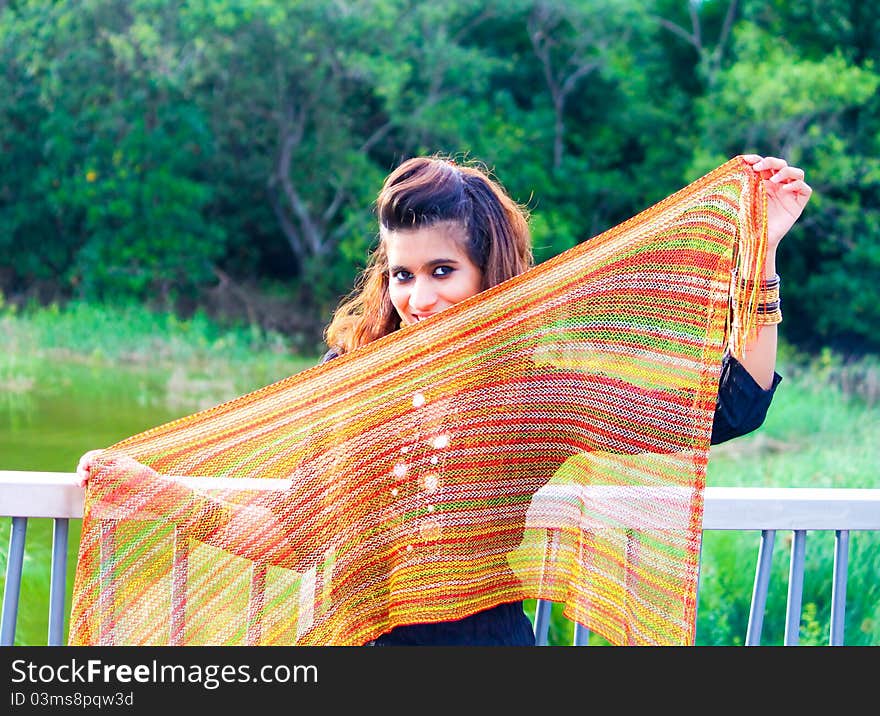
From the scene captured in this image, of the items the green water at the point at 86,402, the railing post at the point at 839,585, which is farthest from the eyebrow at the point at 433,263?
the green water at the point at 86,402

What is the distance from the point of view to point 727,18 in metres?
8.82

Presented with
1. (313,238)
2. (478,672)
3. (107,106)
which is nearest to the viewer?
(478,672)

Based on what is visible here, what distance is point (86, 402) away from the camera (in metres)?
6.74

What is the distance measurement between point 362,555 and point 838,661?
2.20 ft

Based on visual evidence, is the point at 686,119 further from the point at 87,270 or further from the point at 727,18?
the point at 87,270

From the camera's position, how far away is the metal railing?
1354 millimetres

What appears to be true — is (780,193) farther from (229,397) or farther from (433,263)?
(229,397)

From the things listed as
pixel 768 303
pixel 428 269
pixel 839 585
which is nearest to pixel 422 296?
pixel 428 269

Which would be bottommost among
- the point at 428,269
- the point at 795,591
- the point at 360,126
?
the point at 795,591

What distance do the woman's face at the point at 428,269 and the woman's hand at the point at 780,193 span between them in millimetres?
396

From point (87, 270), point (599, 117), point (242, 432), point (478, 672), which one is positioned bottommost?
point (478, 672)

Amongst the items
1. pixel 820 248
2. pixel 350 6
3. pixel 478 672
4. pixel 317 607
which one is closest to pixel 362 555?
pixel 317 607

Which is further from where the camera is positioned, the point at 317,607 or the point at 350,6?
the point at 350,6

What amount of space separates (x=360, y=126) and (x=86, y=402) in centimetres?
326
